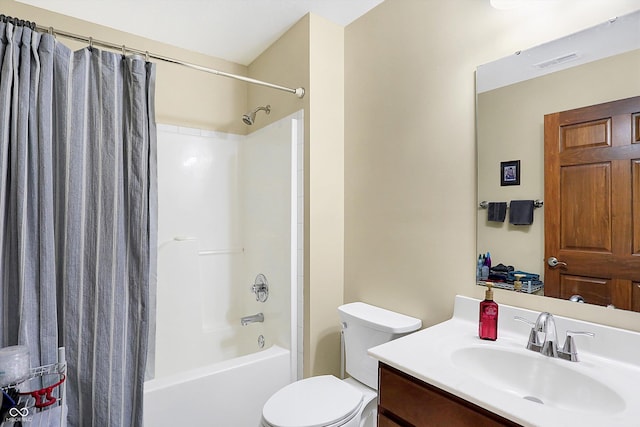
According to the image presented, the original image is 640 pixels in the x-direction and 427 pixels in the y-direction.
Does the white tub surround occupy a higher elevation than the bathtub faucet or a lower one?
higher

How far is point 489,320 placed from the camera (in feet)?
3.82

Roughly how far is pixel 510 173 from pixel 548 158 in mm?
129

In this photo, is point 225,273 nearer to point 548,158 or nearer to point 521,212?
point 521,212

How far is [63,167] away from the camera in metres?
1.30

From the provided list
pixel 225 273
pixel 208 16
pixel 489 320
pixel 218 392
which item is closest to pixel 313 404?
pixel 218 392

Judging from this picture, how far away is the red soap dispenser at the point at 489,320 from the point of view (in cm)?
116

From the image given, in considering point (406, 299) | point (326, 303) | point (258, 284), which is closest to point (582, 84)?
point (406, 299)

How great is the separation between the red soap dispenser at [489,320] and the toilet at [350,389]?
351 mm

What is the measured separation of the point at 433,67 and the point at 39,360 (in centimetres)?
200

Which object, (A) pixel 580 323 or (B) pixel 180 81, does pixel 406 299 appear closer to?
(A) pixel 580 323

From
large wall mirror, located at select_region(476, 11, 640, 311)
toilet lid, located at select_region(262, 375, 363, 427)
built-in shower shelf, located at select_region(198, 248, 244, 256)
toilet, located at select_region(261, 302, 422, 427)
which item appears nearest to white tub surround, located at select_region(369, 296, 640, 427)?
large wall mirror, located at select_region(476, 11, 640, 311)

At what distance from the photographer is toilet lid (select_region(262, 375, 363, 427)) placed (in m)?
1.29

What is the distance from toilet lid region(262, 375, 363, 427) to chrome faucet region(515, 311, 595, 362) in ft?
2.48

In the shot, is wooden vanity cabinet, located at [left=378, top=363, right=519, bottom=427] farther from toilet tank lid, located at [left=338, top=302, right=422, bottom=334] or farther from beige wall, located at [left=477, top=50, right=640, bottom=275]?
beige wall, located at [left=477, top=50, right=640, bottom=275]
